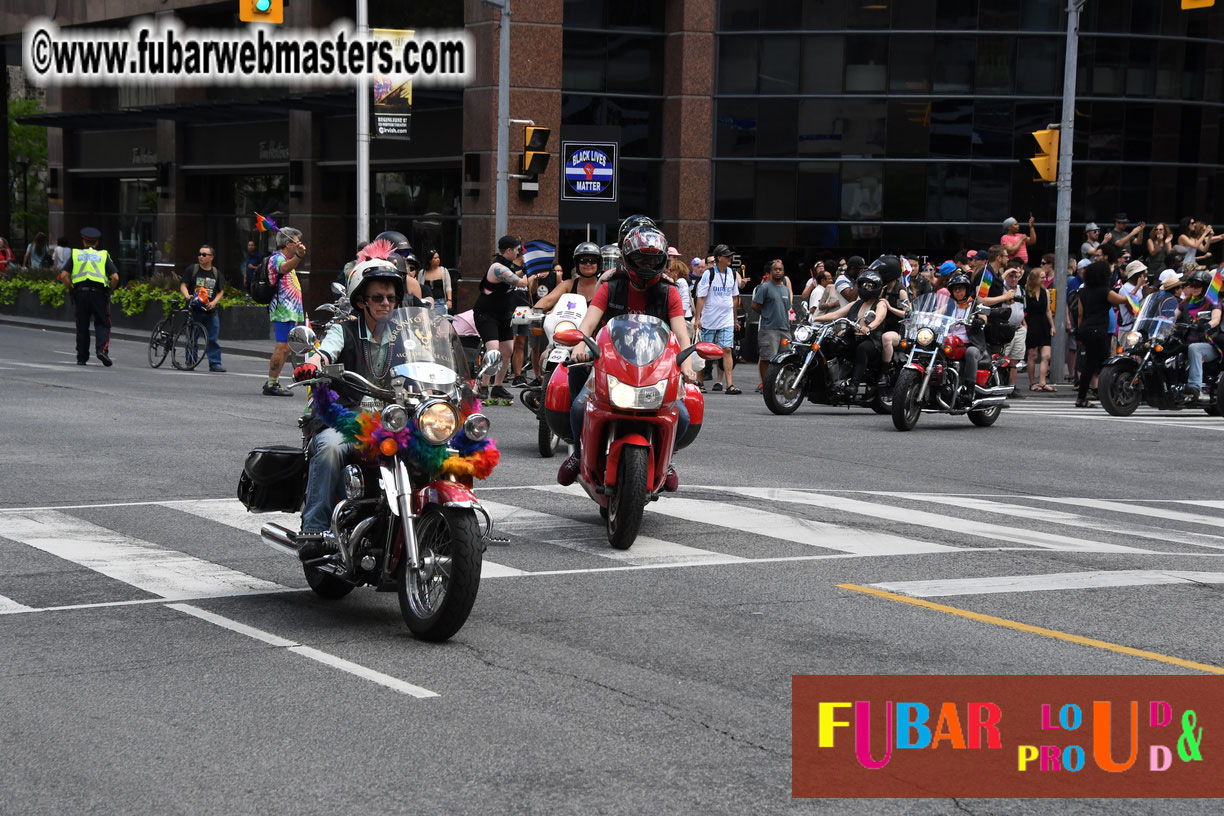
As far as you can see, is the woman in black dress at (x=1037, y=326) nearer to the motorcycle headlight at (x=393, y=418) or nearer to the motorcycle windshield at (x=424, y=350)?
the motorcycle windshield at (x=424, y=350)

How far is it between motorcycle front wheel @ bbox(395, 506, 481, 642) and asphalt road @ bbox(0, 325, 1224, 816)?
15 centimetres

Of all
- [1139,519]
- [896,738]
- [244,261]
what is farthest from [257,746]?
[244,261]

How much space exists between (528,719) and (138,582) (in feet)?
10.8

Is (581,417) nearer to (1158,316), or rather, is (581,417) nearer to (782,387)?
(782,387)

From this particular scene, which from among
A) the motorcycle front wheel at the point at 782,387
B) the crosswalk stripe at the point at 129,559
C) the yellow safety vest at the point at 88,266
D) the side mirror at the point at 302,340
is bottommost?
the crosswalk stripe at the point at 129,559

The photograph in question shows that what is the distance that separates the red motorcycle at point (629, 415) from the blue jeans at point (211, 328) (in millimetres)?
15195

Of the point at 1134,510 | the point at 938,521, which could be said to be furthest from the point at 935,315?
the point at 938,521

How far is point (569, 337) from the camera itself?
31.7ft

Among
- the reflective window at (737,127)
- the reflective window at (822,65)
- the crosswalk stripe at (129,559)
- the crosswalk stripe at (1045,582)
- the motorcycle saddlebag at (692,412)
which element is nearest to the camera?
the crosswalk stripe at (129,559)

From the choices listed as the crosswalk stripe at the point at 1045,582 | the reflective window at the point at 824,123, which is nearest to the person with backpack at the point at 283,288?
the crosswalk stripe at the point at 1045,582

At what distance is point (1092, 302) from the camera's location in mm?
21516

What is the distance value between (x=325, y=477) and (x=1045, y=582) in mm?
3949

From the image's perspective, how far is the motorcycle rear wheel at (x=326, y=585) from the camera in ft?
25.7

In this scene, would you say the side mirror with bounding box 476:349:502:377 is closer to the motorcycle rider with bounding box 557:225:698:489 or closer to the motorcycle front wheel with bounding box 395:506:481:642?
the motorcycle front wheel with bounding box 395:506:481:642
